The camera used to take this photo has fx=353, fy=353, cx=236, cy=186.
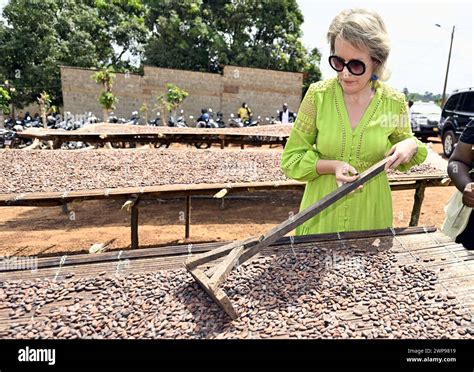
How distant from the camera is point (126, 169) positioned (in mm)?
5117

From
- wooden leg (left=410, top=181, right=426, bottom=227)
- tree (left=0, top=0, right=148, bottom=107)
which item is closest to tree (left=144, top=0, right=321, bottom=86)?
tree (left=0, top=0, right=148, bottom=107)

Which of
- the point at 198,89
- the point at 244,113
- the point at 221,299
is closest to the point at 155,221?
the point at 221,299

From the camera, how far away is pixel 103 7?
61.4ft

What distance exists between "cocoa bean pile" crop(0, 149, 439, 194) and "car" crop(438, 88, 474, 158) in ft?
15.4

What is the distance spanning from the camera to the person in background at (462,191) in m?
1.89

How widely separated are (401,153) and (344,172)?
296 millimetres

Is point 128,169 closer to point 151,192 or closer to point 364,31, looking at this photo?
point 151,192

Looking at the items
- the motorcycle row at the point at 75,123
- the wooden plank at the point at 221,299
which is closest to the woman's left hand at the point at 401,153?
the wooden plank at the point at 221,299

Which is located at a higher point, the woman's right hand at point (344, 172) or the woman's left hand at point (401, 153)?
the woman's left hand at point (401, 153)

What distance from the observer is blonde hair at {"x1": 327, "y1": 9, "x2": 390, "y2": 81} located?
1.47 metres

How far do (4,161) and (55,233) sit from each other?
4.41ft

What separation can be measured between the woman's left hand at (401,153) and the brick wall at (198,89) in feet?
51.8

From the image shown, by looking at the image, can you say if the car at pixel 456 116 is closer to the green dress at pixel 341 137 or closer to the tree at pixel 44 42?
the green dress at pixel 341 137
